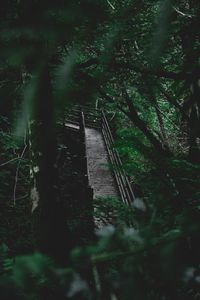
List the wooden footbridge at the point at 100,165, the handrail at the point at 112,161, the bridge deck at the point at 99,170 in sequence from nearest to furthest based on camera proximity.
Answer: the handrail at the point at 112,161 < the wooden footbridge at the point at 100,165 < the bridge deck at the point at 99,170

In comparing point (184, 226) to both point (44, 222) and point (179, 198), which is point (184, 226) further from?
point (44, 222)

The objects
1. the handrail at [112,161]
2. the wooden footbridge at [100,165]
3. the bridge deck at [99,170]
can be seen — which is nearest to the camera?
the handrail at [112,161]

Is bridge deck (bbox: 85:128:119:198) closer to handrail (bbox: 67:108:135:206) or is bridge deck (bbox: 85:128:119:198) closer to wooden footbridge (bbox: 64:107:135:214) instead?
wooden footbridge (bbox: 64:107:135:214)

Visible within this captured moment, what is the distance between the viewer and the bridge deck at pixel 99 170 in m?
9.65

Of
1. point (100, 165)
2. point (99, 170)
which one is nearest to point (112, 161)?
point (99, 170)

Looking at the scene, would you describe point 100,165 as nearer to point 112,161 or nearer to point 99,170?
point 99,170

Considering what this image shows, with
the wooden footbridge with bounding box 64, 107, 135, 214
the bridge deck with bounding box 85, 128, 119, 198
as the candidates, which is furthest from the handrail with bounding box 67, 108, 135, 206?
the bridge deck with bounding box 85, 128, 119, 198

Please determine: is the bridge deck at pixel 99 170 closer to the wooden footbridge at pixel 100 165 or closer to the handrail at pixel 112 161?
the wooden footbridge at pixel 100 165

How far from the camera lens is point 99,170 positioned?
1138cm

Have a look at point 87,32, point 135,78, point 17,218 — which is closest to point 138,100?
point 135,78

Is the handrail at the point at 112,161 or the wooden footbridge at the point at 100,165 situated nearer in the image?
the handrail at the point at 112,161

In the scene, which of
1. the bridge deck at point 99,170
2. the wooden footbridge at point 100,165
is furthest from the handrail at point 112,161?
the bridge deck at point 99,170

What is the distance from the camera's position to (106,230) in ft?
2.56

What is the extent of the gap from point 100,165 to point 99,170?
226 inches
